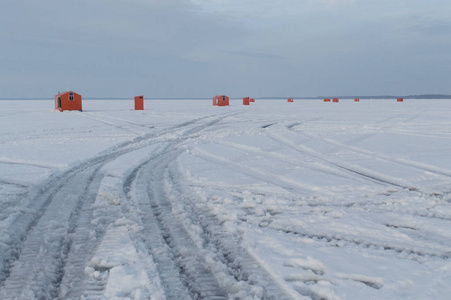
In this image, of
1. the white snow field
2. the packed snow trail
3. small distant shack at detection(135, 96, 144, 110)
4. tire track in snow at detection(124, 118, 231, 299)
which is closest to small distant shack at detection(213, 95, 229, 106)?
small distant shack at detection(135, 96, 144, 110)

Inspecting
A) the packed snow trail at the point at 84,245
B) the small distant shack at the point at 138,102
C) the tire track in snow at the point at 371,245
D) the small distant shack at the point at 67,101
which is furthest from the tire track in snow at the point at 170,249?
the small distant shack at the point at 138,102

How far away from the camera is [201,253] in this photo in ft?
11.0

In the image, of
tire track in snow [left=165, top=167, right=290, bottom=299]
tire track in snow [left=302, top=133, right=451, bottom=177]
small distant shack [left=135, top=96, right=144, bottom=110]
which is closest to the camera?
tire track in snow [left=165, top=167, right=290, bottom=299]

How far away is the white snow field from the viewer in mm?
2801

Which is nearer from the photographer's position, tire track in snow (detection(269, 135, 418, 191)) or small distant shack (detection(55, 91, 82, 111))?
tire track in snow (detection(269, 135, 418, 191))

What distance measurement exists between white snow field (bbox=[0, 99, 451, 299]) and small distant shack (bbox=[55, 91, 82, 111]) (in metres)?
21.4

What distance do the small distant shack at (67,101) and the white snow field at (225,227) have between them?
2142 cm

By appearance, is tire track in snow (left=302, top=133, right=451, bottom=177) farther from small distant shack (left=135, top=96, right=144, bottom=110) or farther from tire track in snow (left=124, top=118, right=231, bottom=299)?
small distant shack (left=135, top=96, right=144, bottom=110)

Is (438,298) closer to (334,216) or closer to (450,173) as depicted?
(334,216)

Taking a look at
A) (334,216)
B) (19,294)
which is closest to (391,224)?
(334,216)

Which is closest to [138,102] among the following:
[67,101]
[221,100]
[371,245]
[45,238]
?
[67,101]

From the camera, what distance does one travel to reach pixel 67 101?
28.3 m

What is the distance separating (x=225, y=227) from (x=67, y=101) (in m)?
27.6

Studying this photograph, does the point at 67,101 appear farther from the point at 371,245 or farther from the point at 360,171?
the point at 371,245
